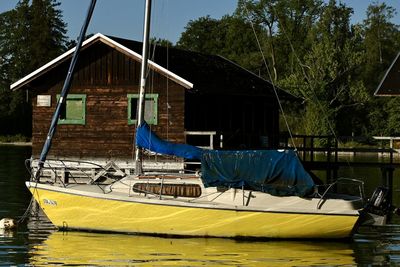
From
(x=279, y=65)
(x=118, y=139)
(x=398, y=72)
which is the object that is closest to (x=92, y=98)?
(x=118, y=139)

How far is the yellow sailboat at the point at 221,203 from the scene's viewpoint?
23969 mm

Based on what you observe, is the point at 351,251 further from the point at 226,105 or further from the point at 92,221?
the point at 226,105

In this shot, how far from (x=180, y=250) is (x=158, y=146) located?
4.35 meters

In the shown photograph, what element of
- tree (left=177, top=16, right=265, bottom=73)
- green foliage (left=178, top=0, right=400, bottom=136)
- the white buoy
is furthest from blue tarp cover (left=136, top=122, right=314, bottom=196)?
tree (left=177, top=16, right=265, bottom=73)

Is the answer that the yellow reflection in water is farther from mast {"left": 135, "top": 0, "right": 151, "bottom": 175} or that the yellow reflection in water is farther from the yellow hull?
mast {"left": 135, "top": 0, "right": 151, "bottom": 175}

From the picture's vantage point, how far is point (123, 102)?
121 ft

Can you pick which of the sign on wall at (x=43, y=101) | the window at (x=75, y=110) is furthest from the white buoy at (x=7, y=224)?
the sign on wall at (x=43, y=101)

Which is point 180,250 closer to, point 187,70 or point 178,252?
point 178,252

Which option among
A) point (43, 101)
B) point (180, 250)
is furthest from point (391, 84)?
point (180, 250)

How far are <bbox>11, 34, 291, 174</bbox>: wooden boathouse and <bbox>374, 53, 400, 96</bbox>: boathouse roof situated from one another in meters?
15.4

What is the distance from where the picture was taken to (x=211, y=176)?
24.7 metres

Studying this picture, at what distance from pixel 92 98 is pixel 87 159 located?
251 cm

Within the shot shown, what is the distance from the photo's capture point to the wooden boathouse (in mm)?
36062

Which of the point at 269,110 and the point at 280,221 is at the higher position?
the point at 269,110
